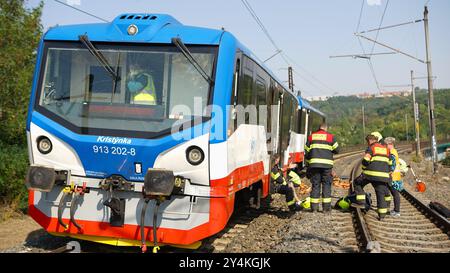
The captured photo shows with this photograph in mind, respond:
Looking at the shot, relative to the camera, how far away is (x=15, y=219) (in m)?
9.39

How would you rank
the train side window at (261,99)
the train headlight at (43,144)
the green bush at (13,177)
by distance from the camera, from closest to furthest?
1. the train headlight at (43,144)
2. the train side window at (261,99)
3. the green bush at (13,177)

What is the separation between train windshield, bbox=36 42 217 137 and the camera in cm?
600

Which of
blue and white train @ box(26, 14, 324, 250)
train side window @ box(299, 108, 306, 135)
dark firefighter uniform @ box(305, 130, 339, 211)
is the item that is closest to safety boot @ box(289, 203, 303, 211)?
dark firefighter uniform @ box(305, 130, 339, 211)

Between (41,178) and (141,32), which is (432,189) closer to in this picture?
(141,32)

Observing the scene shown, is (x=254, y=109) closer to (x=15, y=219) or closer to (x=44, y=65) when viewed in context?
(x=44, y=65)

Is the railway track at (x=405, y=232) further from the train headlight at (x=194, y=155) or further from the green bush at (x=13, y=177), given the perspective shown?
the green bush at (x=13, y=177)

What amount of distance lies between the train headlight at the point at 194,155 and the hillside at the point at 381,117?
67467 mm

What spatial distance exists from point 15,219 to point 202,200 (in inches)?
205

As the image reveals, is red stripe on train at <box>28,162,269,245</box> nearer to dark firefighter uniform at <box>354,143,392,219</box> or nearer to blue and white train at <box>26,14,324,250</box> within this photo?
blue and white train at <box>26,14,324,250</box>

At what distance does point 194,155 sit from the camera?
5.82 m

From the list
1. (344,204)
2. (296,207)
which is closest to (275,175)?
(296,207)

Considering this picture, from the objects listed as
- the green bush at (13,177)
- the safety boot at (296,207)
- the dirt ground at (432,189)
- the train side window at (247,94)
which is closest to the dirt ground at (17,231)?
the green bush at (13,177)

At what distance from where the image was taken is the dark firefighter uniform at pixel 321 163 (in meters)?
9.88
